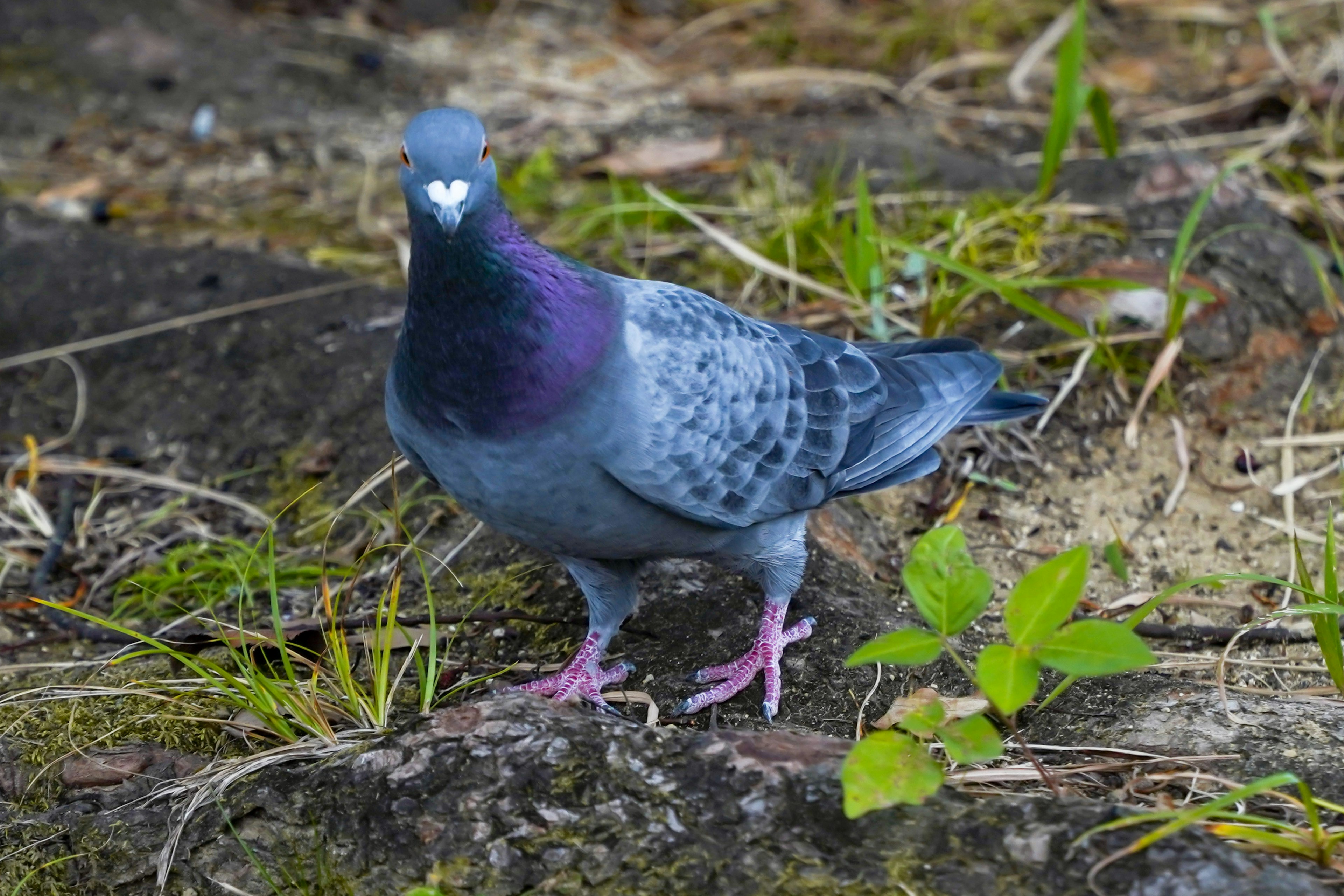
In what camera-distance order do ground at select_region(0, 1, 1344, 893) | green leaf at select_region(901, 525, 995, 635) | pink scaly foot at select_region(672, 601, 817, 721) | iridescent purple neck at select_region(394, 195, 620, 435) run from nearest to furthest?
green leaf at select_region(901, 525, 995, 635) < ground at select_region(0, 1, 1344, 893) < iridescent purple neck at select_region(394, 195, 620, 435) < pink scaly foot at select_region(672, 601, 817, 721)

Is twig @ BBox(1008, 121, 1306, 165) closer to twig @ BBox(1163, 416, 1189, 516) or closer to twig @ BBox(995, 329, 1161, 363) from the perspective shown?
twig @ BBox(995, 329, 1161, 363)

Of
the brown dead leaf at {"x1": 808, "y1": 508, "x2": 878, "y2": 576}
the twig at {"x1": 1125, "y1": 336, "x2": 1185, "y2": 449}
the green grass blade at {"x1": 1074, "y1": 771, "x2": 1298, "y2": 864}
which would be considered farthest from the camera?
the twig at {"x1": 1125, "y1": 336, "x2": 1185, "y2": 449}

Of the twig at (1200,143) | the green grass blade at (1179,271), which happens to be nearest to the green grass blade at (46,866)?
the green grass blade at (1179,271)

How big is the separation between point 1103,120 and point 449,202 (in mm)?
3620

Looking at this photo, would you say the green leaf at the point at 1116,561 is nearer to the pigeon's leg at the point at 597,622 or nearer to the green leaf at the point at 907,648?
the pigeon's leg at the point at 597,622

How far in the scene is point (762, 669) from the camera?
3.48m

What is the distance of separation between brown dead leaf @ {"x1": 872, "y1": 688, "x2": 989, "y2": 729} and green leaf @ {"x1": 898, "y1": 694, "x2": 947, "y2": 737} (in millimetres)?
571

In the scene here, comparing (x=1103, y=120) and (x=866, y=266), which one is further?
(x=1103, y=120)

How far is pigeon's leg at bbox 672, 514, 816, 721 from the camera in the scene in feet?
11.1

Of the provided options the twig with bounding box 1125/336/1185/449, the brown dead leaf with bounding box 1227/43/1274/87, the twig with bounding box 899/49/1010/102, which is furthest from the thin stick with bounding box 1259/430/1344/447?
the twig with bounding box 899/49/1010/102

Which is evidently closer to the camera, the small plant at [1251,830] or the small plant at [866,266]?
the small plant at [1251,830]

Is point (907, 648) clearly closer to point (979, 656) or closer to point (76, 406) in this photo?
point (979, 656)

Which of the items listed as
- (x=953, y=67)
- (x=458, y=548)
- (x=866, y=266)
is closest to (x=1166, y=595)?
(x=458, y=548)

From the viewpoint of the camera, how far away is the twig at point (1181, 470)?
447 cm
